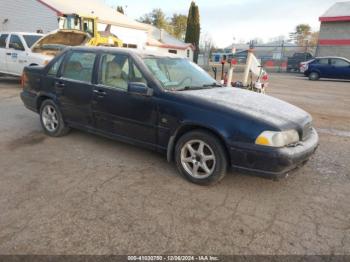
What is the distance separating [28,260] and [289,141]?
277 centimetres

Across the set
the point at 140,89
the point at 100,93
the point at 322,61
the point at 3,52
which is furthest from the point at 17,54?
the point at 322,61

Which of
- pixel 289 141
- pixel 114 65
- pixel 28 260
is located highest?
pixel 114 65

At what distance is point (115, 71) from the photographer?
4.52 metres

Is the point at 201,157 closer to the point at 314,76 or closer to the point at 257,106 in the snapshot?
the point at 257,106

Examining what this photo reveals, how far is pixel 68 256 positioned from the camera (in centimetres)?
250

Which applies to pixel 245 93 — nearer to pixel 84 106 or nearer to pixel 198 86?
pixel 198 86

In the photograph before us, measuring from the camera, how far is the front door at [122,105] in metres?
4.15

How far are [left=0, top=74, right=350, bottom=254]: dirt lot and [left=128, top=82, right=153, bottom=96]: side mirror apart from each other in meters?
1.03

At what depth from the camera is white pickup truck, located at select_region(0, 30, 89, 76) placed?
1086 centimetres

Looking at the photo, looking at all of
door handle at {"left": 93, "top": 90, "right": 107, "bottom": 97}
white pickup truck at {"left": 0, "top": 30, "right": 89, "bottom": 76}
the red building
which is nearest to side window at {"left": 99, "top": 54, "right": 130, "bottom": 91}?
door handle at {"left": 93, "top": 90, "right": 107, "bottom": 97}

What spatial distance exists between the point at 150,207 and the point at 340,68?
20280mm

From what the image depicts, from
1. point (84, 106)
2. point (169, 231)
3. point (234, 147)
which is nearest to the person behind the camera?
point (169, 231)

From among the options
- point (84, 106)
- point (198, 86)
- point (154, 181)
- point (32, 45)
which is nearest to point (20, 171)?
point (84, 106)

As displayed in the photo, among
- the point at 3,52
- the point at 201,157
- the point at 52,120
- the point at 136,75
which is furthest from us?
the point at 3,52
